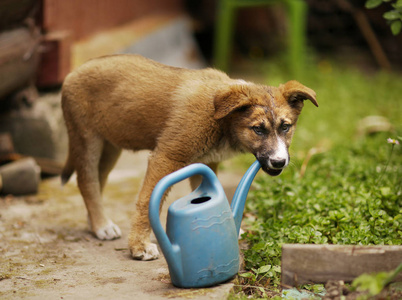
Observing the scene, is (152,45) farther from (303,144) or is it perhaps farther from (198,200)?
(198,200)

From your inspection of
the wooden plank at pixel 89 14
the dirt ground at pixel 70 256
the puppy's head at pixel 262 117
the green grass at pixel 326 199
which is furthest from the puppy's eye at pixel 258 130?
the wooden plank at pixel 89 14

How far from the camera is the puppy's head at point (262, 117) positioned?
3.49 m

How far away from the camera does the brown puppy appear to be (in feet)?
11.7

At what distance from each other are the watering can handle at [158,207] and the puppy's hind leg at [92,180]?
1.35 m

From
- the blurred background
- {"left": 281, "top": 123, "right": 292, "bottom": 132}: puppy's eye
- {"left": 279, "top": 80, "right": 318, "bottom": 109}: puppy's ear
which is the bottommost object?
the blurred background

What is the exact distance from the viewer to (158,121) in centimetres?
396

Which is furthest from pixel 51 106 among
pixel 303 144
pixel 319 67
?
pixel 319 67

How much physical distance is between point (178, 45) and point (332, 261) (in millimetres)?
8391

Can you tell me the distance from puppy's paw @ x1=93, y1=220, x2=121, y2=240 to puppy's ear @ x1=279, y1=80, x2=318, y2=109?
5.51 feet

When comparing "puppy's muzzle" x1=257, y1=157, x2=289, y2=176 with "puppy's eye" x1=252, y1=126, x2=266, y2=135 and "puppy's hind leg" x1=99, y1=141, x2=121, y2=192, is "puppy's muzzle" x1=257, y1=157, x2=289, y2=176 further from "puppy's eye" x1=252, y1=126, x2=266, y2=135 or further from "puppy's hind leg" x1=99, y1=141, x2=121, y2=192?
"puppy's hind leg" x1=99, y1=141, x2=121, y2=192

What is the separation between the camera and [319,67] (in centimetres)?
1099

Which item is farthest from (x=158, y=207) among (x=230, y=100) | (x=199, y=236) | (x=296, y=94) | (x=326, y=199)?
(x=326, y=199)

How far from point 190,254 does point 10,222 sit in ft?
7.00

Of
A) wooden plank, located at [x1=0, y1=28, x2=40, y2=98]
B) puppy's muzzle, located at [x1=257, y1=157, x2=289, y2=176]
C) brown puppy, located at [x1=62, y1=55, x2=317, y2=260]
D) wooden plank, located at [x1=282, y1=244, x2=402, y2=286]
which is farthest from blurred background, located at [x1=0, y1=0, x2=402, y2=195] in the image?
wooden plank, located at [x1=282, y1=244, x2=402, y2=286]
